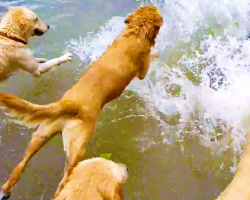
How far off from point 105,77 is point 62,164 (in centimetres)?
108

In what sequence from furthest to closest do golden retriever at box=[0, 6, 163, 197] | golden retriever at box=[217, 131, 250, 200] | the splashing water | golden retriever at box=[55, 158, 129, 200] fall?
the splashing water → golden retriever at box=[0, 6, 163, 197] → golden retriever at box=[217, 131, 250, 200] → golden retriever at box=[55, 158, 129, 200]

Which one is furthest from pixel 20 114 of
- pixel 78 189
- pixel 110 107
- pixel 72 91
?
pixel 110 107

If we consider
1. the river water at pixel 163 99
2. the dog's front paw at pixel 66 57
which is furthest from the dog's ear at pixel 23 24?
the river water at pixel 163 99

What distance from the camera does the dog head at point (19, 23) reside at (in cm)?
378

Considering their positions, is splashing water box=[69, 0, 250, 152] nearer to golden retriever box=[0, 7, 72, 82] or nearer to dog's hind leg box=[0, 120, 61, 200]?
golden retriever box=[0, 7, 72, 82]

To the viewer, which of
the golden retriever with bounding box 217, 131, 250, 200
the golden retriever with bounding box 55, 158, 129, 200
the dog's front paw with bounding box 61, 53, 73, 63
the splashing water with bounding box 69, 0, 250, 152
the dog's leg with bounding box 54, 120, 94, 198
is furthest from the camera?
the dog's front paw with bounding box 61, 53, 73, 63

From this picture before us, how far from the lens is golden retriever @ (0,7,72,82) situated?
12.4 ft

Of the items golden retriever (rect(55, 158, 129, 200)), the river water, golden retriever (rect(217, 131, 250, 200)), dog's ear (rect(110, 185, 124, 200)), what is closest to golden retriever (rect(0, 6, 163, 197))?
golden retriever (rect(55, 158, 129, 200))

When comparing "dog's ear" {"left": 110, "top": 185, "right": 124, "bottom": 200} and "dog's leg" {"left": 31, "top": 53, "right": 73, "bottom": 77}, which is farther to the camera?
"dog's leg" {"left": 31, "top": 53, "right": 73, "bottom": 77}

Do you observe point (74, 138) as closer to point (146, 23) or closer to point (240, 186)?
point (240, 186)

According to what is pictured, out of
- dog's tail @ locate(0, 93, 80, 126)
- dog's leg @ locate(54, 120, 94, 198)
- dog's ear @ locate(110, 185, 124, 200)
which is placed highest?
dog's ear @ locate(110, 185, 124, 200)

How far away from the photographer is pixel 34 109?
2.79m

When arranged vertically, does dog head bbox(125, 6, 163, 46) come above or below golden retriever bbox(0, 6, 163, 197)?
above

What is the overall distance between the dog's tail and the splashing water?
1452 millimetres
